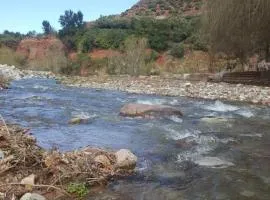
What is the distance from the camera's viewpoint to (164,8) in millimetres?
80688

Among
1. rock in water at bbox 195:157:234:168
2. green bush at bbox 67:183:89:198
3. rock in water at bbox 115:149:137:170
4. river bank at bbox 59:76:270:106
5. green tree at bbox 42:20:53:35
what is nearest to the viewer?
green bush at bbox 67:183:89:198

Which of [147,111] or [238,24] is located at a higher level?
[238,24]

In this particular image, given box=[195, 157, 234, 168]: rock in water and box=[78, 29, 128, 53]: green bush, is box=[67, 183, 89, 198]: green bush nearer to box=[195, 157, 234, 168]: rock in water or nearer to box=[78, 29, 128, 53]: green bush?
box=[195, 157, 234, 168]: rock in water

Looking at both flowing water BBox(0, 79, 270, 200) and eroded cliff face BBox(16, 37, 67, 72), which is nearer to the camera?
flowing water BBox(0, 79, 270, 200)

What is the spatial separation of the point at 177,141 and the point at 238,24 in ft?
36.6

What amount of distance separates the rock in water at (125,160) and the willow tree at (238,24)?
10.2 meters

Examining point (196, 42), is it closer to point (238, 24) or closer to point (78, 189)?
point (238, 24)

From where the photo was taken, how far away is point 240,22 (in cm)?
1961

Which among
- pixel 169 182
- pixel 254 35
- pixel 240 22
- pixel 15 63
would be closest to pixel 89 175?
pixel 169 182

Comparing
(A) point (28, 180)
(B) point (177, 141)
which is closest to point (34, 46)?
(B) point (177, 141)

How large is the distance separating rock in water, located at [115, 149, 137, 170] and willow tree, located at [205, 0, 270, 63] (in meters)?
10.2

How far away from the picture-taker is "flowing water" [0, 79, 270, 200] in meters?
6.82

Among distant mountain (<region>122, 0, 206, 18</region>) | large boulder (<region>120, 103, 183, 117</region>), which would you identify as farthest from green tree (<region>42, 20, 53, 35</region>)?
large boulder (<region>120, 103, 183, 117</region>)

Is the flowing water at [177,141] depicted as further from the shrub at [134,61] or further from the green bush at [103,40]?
the green bush at [103,40]
